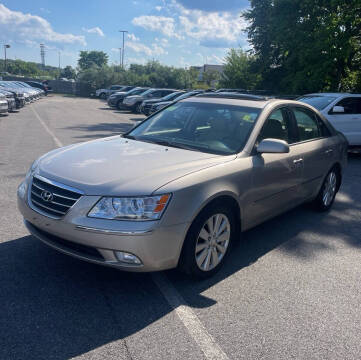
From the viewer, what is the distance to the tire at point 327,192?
5801mm

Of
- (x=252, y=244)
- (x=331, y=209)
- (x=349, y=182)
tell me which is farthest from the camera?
(x=349, y=182)

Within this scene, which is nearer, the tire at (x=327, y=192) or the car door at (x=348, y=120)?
the tire at (x=327, y=192)

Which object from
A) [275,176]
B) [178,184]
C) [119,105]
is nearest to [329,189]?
[275,176]

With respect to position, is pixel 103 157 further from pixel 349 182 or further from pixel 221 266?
pixel 349 182

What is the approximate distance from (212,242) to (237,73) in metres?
31.1

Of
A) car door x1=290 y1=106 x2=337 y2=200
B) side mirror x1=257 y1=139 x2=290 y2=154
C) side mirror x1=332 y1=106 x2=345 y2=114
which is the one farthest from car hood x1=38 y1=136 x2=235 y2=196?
side mirror x1=332 y1=106 x2=345 y2=114

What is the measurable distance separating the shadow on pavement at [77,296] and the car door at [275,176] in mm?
456

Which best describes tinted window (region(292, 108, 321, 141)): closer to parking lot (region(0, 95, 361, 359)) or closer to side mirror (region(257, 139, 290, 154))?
side mirror (region(257, 139, 290, 154))

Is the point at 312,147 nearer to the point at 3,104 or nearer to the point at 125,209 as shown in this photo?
the point at 125,209

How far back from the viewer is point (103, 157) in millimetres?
3883

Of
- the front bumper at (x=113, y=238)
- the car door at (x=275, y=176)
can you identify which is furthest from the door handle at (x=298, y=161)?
the front bumper at (x=113, y=238)

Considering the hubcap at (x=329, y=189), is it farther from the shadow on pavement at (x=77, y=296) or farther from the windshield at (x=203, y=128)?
the windshield at (x=203, y=128)

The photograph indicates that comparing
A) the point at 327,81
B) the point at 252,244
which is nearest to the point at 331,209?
the point at 252,244

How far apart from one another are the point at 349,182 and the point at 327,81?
43.7 ft
